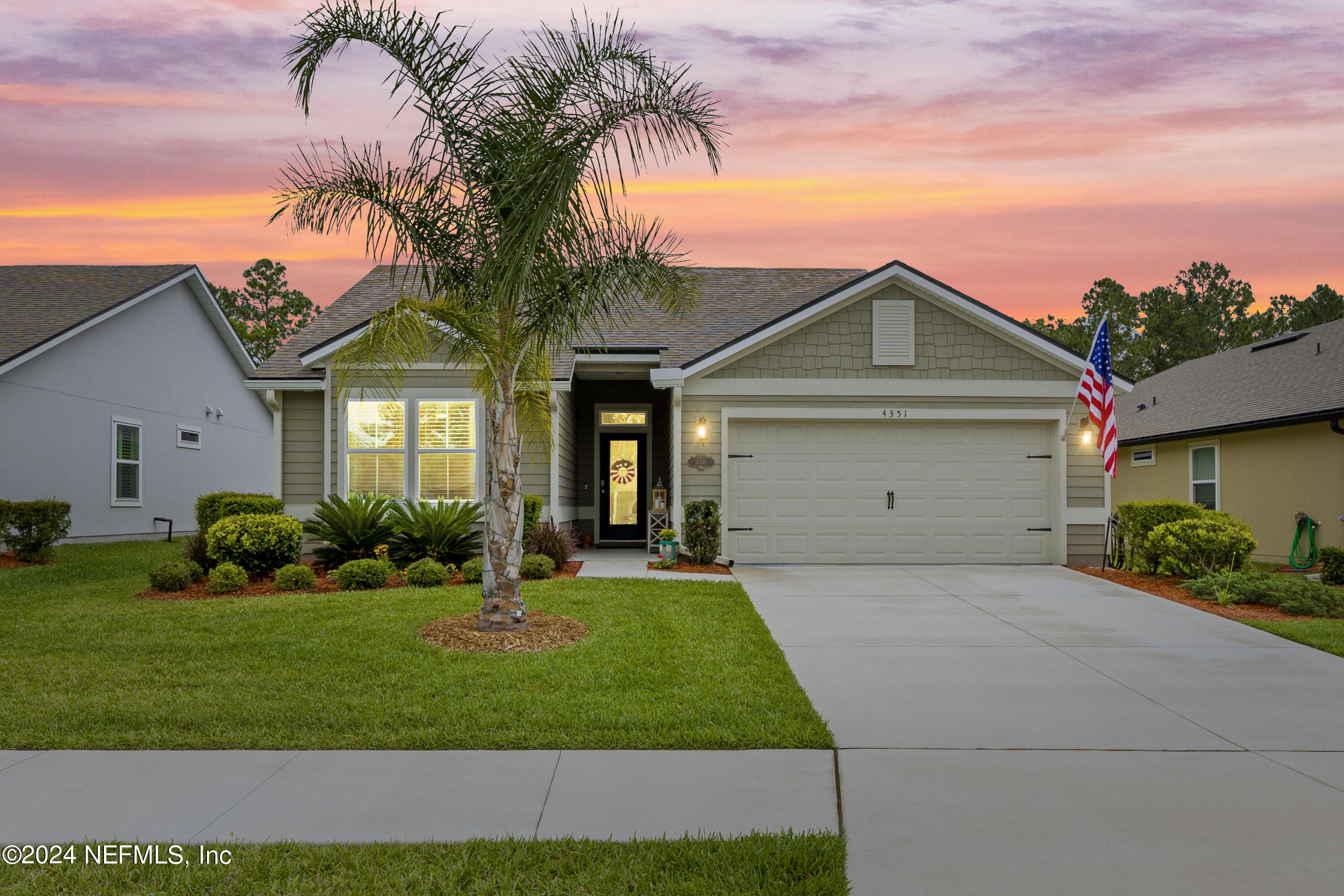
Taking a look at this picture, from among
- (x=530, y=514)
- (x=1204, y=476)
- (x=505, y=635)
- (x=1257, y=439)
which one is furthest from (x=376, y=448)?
(x=1204, y=476)

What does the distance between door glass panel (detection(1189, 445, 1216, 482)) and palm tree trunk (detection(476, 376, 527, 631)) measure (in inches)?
629

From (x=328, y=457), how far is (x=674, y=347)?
19.4ft

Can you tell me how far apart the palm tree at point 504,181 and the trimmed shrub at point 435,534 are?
13.8ft

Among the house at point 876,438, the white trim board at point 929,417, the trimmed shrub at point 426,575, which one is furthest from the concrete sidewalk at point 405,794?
the white trim board at point 929,417

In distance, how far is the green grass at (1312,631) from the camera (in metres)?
6.96

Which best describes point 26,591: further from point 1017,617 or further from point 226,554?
point 1017,617

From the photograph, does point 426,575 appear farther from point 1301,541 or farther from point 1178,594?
point 1301,541

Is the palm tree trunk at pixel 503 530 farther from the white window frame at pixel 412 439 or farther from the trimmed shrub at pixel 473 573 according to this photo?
the white window frame at pixel 412 439

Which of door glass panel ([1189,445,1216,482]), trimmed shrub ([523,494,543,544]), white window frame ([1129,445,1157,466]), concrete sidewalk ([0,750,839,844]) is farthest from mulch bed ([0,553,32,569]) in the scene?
white window frame ([1129,445,1157,466])

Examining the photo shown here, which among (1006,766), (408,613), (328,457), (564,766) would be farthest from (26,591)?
(1006,766)

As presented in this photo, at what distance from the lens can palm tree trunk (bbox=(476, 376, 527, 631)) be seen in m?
6.96

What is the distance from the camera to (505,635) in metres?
6.77

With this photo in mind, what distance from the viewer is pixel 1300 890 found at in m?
2.87

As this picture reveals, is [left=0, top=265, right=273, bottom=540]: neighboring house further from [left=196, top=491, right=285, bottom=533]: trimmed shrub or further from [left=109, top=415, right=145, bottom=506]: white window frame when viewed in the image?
[left=196, top=491, right=285, bottom=533]: trimmed shrub
